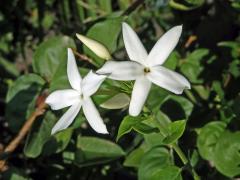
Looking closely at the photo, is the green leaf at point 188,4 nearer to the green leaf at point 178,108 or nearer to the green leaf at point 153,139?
the green leaf at point 178,108

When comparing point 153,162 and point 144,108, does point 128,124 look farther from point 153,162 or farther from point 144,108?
point 153,162

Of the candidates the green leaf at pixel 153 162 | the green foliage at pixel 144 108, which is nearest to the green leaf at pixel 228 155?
the green foliage at pixel 144 108

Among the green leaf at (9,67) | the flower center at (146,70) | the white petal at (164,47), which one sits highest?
the white petal at (164,47)

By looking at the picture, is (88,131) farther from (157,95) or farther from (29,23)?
(29,23)

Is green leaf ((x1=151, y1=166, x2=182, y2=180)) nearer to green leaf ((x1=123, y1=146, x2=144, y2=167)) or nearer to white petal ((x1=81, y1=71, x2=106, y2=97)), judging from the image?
white petal ((x1=81, y1=71, x2=106, y2=97))

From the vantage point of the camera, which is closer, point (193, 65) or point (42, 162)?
point (193, 65)

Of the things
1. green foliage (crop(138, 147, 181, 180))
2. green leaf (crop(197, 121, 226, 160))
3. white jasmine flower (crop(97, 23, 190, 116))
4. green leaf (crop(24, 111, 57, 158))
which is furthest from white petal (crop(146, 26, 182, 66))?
green leaf (crop(24, 111, 57, 158))

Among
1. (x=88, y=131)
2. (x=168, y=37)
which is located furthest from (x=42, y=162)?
(x=168, y=37)
